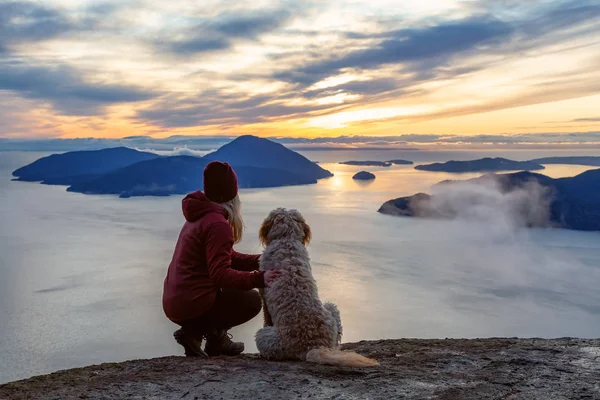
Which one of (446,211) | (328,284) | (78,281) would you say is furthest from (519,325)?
(446,211)

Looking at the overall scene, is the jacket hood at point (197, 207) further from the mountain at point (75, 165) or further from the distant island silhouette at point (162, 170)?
the mountain at point (75, 165)

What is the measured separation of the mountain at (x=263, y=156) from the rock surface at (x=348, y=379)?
140 metres

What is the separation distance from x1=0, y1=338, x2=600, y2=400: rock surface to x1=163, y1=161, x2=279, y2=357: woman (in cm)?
30

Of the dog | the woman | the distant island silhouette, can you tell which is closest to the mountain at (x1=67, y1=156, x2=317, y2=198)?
the distant island silhouette

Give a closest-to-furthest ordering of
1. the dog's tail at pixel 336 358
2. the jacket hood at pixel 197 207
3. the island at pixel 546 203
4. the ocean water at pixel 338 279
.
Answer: the dog's tail at pixel 336 358
the jacket hood at pixel 197 207
the ocean water at pixel 338 279
the island at pixel 546 203

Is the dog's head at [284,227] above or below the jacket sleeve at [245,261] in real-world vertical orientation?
above

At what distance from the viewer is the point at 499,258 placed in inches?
2442

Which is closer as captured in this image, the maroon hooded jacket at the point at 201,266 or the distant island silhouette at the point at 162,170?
the maroon hooded jacket at the point at 201,266

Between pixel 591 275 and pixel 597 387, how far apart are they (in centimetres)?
5863

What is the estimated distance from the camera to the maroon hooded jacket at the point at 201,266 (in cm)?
332

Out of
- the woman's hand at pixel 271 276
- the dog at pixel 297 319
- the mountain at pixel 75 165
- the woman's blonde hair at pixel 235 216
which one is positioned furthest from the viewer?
the mountain at pixel 75 165

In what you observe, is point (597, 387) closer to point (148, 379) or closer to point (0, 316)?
point (148, 379)

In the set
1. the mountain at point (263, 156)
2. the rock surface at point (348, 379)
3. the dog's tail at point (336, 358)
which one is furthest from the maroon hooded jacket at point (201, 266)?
the mountain at point (263, 156)

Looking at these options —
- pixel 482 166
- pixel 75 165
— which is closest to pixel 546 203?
pixel 482 166
